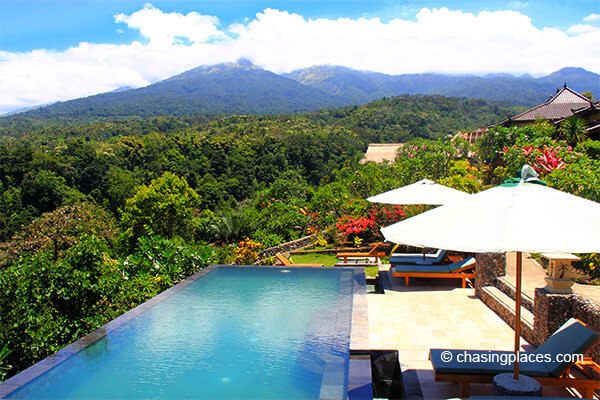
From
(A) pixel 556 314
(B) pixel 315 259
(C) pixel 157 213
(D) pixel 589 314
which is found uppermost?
(D) pixel 589 314

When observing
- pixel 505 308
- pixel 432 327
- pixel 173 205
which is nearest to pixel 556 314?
pixel 505 308

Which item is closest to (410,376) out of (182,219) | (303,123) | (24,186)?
(182,219)

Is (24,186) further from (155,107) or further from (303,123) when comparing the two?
(155,107)

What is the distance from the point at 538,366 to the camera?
3.84 metres

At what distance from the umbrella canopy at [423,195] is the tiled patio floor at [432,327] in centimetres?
180

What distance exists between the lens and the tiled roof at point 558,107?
25.7 meters

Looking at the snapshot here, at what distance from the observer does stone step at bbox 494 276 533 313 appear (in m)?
5.79

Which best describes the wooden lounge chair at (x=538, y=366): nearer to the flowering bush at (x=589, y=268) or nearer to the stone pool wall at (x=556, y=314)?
the stone pool wall at (x=556, y=314)

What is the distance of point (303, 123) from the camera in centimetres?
8500

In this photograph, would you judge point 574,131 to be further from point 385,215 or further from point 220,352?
point 220,352

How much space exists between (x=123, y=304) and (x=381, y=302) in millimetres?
4460

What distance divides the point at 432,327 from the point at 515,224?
10.2ft

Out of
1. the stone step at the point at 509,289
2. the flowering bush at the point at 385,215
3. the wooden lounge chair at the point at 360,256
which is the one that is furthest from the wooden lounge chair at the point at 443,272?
the flowering bush at the point at 385,215

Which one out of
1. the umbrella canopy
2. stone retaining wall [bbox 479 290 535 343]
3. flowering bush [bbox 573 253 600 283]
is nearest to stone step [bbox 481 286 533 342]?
stone retaining wall [bbox 479 290 535 343]
